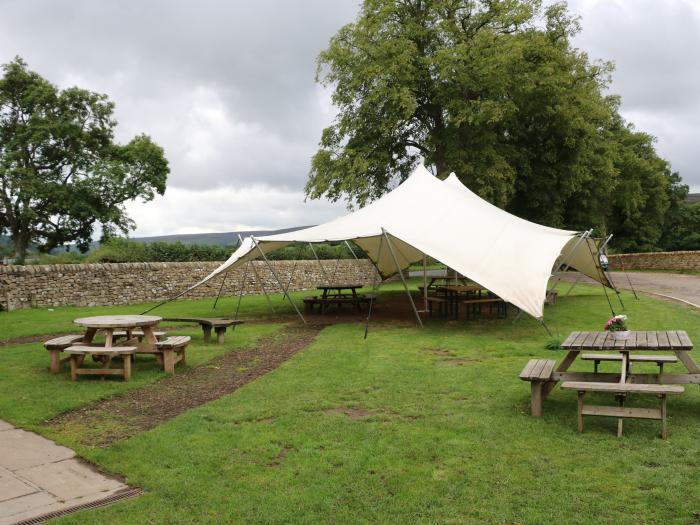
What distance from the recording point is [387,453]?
391 centimetres

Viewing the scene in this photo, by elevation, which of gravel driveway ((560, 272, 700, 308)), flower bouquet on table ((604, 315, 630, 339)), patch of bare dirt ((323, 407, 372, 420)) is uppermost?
flower bouquet on table ((604, 315, 630, 339))

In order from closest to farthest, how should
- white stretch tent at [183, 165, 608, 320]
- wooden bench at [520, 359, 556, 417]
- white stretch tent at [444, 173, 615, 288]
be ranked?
wooden bench at [520, 359, 556, 417] < white stretch tent at [183, 165, 608, 320] < white stretch tent at [444, 173, 615, 288]

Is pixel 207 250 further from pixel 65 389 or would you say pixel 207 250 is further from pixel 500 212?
pixel 65 389

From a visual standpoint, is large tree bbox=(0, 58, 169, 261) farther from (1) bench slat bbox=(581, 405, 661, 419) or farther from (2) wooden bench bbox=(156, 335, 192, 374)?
(1) bench slat bbox=(581, 405, 661, 419)

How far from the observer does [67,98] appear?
2872cm

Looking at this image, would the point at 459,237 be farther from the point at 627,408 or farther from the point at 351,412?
the point at 627,408

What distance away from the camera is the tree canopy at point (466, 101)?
18.8 meters

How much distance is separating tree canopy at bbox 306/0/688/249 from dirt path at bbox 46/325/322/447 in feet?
40.4

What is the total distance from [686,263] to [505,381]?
23.0 m

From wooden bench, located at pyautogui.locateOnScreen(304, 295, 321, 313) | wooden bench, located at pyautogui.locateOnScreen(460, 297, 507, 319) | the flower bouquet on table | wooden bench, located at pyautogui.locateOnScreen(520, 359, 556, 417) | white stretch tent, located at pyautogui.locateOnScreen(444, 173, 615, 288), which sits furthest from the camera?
wooden bench, located at pyautogui.locateOnScreen(304, 295, 321, 313)

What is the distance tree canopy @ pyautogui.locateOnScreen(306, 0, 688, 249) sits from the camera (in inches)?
738

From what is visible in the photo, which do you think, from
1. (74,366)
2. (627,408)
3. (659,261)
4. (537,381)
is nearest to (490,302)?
(537,381)

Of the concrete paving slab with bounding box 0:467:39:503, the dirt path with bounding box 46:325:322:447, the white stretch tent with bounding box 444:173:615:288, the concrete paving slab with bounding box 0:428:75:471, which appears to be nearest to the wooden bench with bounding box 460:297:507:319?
the white stretch tent with bounding box 444:173:615:288

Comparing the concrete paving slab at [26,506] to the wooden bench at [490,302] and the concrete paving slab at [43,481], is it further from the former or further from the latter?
the wooden bench at [490,302]
